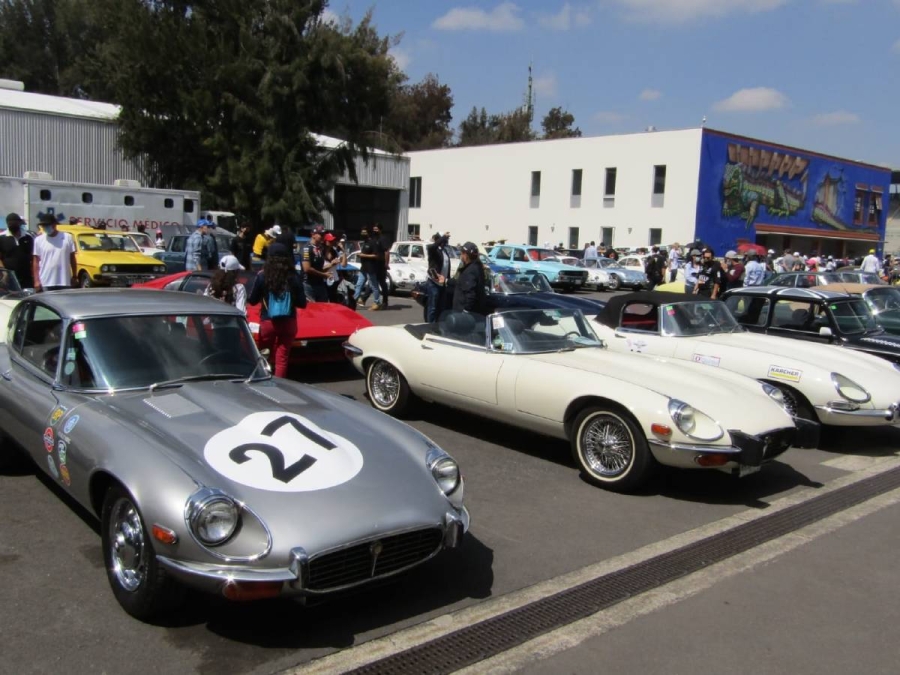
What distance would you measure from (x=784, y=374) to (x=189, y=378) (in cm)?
552

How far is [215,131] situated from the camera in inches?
1265

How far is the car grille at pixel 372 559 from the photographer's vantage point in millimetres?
3309

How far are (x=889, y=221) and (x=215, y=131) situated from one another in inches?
2538

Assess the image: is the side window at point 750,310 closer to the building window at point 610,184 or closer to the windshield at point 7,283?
the windshield at point 7,283

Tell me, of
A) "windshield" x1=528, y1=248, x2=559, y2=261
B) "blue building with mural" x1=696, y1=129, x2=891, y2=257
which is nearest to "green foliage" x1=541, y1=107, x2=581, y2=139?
"blue building with mural" x1=696, y1=129, x2=891, y2=257

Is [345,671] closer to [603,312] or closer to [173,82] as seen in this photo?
[603,312]

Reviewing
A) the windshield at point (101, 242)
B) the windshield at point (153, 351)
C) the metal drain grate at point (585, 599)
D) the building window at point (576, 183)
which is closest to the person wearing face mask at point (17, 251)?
the windshield at point (153, 351)

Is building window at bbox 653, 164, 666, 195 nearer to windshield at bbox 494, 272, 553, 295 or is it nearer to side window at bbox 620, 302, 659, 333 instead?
windshield at bbox 494, 272, 553, 295

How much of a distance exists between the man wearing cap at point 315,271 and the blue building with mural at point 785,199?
1201 inches

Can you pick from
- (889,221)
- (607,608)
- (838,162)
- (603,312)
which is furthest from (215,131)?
(889,221)

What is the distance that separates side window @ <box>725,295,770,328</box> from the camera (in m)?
9.34

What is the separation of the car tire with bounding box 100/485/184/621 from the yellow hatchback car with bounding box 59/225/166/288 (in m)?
13.1

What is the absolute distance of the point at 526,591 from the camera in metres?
4.11

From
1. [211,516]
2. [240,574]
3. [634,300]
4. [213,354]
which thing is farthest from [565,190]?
[240,574]
